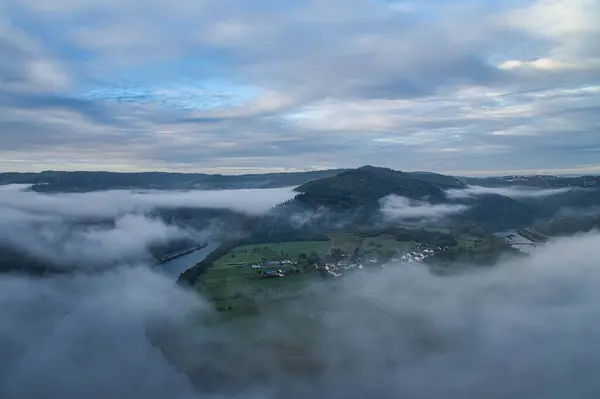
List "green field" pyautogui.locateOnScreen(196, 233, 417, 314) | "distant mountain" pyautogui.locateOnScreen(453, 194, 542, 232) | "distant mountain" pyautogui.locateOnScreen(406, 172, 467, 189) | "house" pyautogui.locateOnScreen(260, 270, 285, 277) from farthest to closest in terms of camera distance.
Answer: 1. "distant mountain" pyautogui.locateOnScreen(406, 172, 467, 189)
2. "distant mountain" pyautogui.locateOnScreen(453, 194, 542, 232)
3. "house" pyautogui.locateOnScreen(260, 270, 285, 277)
4. "green field" pyautogui.locateOnScreen(196, 233, 417, 314)

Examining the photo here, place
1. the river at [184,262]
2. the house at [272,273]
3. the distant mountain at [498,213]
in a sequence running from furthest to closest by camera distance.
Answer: the distant mountain at [498,213]
the river at [184,262]
the house at [272,273]

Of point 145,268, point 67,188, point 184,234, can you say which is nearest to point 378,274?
point 145,268

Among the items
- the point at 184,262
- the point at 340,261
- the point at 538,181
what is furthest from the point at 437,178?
the point at 184,262

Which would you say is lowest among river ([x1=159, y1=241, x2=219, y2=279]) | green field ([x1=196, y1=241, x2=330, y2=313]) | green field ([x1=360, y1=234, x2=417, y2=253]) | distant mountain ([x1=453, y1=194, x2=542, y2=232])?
river ([x1=159, y1=241, x2=219, y2=279])

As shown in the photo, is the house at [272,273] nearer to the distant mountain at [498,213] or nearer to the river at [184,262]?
the river at [184,262]

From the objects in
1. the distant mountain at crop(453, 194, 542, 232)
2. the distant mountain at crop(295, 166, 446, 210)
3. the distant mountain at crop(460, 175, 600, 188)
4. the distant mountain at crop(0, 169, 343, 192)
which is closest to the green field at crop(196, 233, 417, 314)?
the distant mountain at crop(453, 194, 542, 232)

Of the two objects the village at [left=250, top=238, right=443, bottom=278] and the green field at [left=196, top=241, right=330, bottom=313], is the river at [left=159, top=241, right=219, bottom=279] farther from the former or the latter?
the village at [left=250, top=238, right=443, bottom=278]

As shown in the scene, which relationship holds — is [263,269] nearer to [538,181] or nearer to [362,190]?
[362,190]

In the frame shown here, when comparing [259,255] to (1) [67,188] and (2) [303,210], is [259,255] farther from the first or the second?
(1) [67,188]

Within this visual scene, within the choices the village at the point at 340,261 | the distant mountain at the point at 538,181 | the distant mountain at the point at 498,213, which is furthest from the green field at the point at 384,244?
the distant mountain at the point at 538,181
